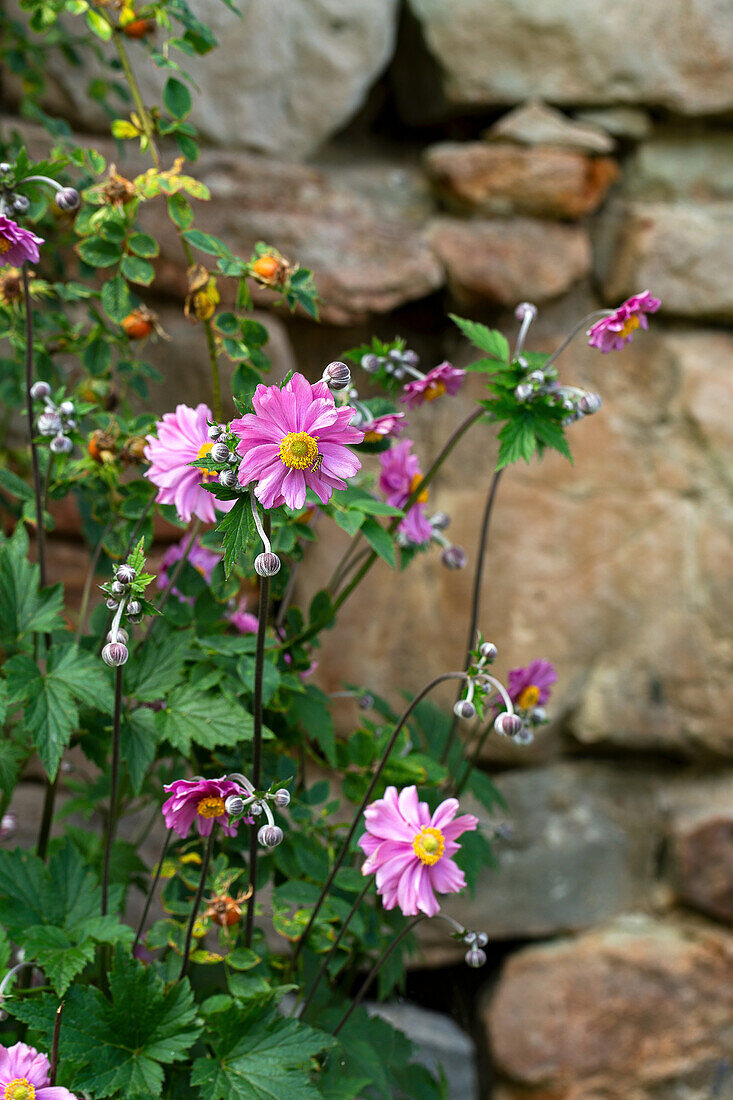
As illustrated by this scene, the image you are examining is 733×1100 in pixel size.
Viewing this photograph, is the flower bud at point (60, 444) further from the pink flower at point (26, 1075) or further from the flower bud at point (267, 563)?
the pink flower at point (26, 1075)

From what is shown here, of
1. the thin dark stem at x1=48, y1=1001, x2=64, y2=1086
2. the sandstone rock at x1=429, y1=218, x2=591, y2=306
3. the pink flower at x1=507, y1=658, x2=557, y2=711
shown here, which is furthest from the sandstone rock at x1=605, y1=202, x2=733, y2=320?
the thin dark stem at x1=48, y1=1001, x2=64, y2=1086

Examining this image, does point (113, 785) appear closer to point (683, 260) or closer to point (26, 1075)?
point (26, 1075)

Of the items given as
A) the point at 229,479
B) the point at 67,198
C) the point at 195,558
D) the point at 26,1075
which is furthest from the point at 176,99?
the point at 26,1075

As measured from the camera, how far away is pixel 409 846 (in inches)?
30.0

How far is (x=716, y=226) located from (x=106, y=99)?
996mm

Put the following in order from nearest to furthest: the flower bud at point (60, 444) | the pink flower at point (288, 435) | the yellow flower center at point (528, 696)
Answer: the pink flower at point (288, 435)
the flower bud at point (60, 444)
the yellow flower center at point (528, 696)

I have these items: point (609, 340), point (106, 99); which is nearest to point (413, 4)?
point (106, 99)

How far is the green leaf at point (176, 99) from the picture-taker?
1.00m

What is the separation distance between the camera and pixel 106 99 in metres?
1.45

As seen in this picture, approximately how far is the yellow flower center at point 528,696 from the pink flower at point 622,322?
14.5 inches

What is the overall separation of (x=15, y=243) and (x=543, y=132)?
102 centimetres

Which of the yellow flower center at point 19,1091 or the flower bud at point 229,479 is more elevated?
the flower bud at point 229,479

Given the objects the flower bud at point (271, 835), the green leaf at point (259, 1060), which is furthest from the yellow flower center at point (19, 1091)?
the flower bud at point (271, 835)

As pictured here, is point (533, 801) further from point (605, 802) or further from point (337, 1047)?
point (337, 1047)
